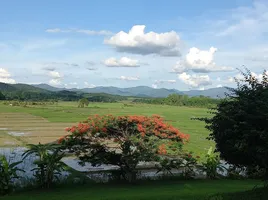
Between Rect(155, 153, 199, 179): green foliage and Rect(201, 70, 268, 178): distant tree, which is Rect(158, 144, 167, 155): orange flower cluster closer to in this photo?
Rect(155, 153, 199, 179): green foliage

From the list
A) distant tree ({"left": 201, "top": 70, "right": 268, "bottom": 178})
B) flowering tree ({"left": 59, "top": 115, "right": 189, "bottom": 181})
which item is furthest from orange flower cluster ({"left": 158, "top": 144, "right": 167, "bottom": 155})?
distant tree ({"left": 201, "top": 70, "right": 268, "bottom": 178})

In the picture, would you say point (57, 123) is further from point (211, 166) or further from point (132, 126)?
point (132, 126)

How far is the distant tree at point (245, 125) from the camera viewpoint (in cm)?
658

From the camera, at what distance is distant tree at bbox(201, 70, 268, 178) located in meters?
6.58

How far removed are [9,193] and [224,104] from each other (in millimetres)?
6205

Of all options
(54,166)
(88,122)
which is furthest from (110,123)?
(54,166)

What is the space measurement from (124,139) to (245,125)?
172 inches

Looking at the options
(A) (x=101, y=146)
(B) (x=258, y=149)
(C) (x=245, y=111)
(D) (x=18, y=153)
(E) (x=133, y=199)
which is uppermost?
(C) (x=245, y=111)

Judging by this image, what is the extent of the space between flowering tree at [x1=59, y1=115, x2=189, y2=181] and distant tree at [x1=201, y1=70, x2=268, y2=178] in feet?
9.01

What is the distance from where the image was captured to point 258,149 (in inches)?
253

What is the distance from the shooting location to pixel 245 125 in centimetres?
681

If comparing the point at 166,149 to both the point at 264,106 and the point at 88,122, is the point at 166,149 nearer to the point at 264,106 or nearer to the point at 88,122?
the point at 88,122

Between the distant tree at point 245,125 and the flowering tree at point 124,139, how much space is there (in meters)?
2.75

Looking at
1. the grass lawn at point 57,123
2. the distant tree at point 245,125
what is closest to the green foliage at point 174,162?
the distant tree at point 245,125
